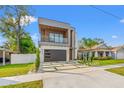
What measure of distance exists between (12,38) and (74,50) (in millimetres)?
5762

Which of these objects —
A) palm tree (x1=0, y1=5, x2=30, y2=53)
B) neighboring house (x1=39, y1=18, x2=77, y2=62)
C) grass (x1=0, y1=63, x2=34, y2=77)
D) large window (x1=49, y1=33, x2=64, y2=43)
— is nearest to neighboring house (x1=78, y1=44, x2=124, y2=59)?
neighboring house (x1=39, y1=18, x2=77, y2=62)

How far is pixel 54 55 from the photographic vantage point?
614 inches

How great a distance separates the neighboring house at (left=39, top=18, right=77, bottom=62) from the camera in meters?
15.1

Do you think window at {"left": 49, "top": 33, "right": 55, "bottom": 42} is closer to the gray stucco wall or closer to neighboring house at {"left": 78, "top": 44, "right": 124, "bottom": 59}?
the gray stucco wall

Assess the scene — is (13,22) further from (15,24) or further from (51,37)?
(51,37)

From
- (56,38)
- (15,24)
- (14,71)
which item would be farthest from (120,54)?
(14,71)

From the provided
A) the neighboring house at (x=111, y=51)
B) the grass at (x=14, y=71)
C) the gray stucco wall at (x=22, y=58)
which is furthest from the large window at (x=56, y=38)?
the neighboring house at (x=111, y=51)

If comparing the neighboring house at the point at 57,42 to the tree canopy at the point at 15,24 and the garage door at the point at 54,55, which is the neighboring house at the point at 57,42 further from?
the tree canopy at the point at 15,24

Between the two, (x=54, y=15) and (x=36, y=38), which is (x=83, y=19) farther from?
(x=36, y=38)

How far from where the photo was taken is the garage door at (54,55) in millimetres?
15133

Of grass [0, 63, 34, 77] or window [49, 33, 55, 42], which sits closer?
grass [0, 63, 34, 77]

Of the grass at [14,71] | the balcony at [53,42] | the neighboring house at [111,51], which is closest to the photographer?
the grass at [14,71]

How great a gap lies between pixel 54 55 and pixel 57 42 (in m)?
1.15
